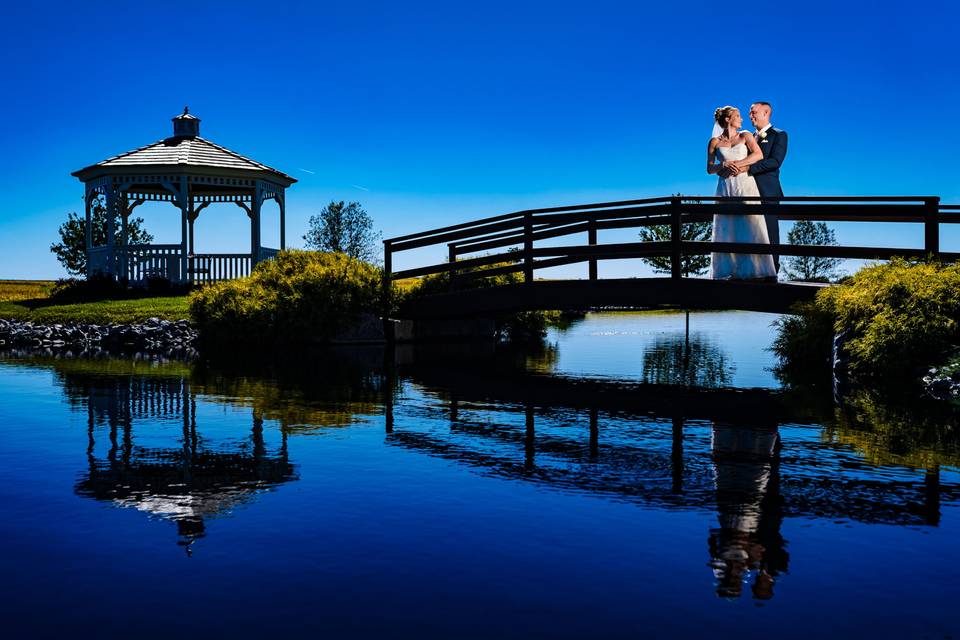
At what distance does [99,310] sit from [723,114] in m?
18.3

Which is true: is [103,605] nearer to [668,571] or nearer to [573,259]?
[668,571]

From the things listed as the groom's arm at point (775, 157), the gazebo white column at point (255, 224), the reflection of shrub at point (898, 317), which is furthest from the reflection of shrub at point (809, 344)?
the gazebo white column at point (255, 224)

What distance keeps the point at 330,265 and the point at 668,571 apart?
60.8 ft

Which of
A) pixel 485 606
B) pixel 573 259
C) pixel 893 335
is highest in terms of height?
pixel 573 259

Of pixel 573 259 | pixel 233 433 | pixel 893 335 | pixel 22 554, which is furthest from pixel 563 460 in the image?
pixel 573 259

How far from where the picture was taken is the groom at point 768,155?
1730 cm

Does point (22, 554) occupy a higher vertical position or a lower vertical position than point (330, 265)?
lower

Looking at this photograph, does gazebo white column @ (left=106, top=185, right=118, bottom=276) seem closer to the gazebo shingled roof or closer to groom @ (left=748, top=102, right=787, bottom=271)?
the gazebo shingled roof

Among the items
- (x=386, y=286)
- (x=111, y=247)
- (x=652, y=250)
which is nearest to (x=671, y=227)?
(x=652, y=250)

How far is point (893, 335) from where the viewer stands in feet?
44.2

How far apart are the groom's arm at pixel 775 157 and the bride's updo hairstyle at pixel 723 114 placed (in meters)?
0.95

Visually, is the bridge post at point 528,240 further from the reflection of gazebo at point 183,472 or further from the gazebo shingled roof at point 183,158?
the gazebo shingled roof at point 183,158

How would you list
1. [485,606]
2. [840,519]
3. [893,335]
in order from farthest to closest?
[893,335], [840,519], [485,606]

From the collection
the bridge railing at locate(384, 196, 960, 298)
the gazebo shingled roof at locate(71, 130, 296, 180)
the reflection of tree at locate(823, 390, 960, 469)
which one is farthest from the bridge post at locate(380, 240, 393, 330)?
the reflection of tree at locate(823, 390, 960, 469)
